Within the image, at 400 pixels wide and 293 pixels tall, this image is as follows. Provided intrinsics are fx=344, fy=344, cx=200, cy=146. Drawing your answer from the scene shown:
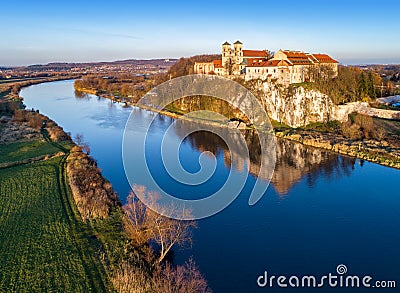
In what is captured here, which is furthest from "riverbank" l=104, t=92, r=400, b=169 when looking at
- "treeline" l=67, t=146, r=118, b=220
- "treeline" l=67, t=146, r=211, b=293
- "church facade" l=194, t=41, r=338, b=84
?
"treeline" l=67, t=146, r=118, b=220

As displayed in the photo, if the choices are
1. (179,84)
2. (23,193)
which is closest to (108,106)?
(179,84)

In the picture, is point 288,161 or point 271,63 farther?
point 271,63

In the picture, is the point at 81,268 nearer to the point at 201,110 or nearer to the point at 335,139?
the point at 335,139

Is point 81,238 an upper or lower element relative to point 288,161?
lower

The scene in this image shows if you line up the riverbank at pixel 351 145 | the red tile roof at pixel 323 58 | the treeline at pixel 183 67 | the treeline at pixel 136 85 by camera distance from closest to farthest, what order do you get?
the riverbank at pixel 351 145 < the red tile roof at pixel 323 58 < the treeline at pixel 183 67 < the treeline at pixel 136 85

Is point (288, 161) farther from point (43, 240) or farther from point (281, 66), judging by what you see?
point (43, 240)

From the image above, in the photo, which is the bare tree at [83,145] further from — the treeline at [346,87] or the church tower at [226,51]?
the treeline at [346,87]

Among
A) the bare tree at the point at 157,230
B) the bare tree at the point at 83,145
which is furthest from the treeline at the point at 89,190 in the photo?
the bare tree at the point at 83,145

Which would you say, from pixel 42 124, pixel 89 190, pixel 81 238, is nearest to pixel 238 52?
pixel 42 124
